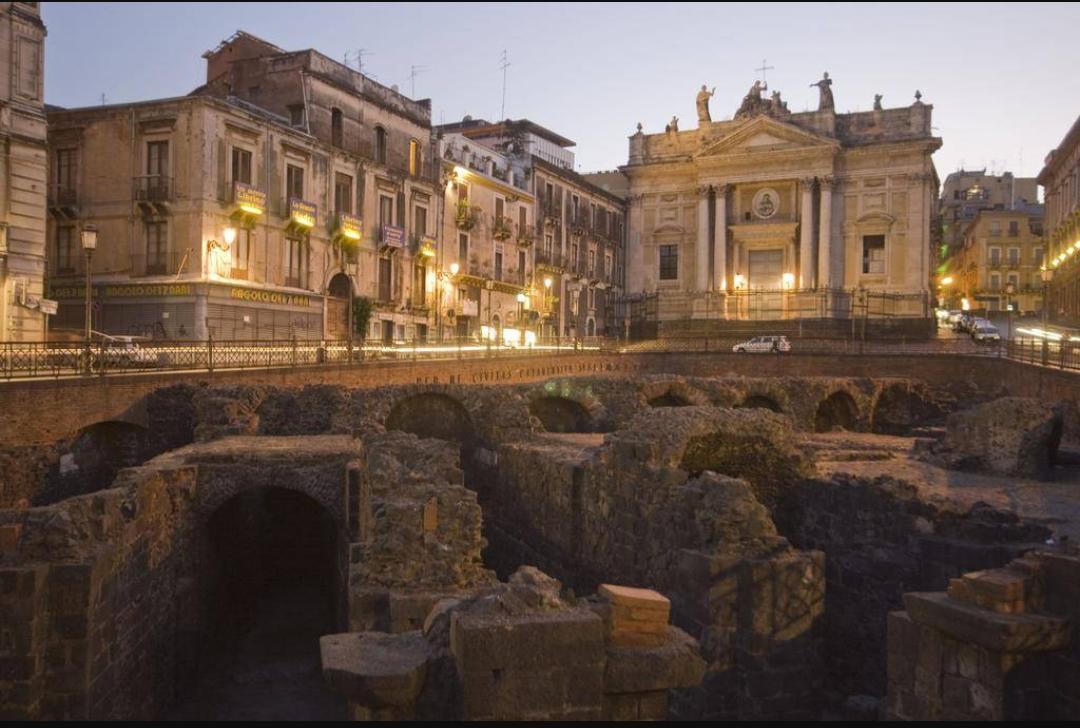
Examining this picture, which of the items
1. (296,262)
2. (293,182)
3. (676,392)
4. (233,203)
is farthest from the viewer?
(296,262)

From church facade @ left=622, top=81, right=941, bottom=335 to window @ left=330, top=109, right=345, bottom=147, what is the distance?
68.5ft

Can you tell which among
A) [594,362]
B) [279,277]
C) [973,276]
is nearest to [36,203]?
[279,277]

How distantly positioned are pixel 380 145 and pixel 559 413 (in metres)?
20.2

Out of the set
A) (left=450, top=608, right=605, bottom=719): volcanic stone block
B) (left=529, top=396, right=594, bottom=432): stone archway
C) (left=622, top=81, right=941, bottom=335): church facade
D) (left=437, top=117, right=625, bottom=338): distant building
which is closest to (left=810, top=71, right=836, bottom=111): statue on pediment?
(left=622, top=81, right=941, bottom=335): church facade

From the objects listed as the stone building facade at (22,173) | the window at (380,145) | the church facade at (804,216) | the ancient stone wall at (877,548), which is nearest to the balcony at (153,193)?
the stone building facade at (22,173)

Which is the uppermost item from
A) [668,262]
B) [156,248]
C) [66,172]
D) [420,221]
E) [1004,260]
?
[1004,260]

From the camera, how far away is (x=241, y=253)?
32219 mm

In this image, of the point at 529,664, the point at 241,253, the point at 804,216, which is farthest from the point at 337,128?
the point at 529,664

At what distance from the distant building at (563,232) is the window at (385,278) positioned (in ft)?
40.1

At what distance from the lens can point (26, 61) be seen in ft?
→ 84.4

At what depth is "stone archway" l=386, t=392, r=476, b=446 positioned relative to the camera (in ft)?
70.8

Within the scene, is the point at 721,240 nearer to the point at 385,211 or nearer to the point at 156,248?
the point at 385,211

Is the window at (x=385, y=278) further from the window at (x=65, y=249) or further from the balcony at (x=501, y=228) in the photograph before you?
the window at (x=65, y=249)

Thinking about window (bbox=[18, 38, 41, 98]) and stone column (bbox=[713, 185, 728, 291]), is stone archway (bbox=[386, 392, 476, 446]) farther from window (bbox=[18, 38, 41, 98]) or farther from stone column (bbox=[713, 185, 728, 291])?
stone column (bbox=[713, 185, 728, 291])
